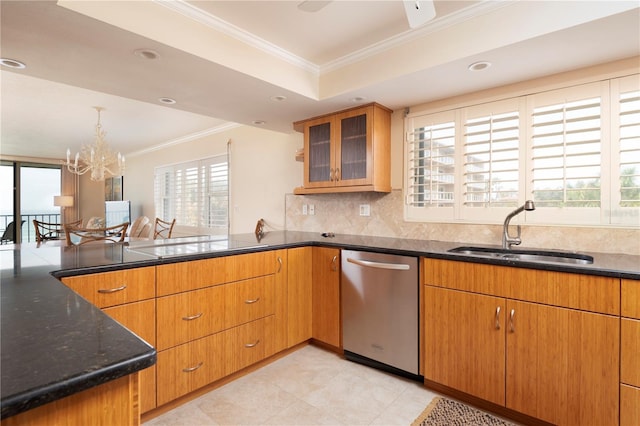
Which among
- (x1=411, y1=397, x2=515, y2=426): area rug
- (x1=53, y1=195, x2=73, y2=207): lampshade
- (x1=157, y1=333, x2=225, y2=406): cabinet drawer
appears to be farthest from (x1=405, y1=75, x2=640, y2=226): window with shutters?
(x1=53, y1=195, x2=73, y2=207): lampshade

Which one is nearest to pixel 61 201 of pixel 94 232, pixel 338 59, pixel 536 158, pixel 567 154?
pixel 94 232

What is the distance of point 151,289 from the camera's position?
1.79 metres

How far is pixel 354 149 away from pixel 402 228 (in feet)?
2.66

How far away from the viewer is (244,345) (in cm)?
226

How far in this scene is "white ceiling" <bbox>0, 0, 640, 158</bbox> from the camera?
1629 mm

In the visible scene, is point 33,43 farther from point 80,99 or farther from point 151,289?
point 80,99

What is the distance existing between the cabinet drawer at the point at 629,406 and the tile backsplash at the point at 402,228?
0.83 m

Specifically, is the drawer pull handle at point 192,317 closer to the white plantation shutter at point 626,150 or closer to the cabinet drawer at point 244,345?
the cabinet drawer at point 244,345

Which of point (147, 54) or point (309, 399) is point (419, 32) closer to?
point (147, 54)

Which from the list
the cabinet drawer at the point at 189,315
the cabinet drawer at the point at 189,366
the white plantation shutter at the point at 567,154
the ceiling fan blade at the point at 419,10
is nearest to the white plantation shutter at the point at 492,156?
the white plantation shutter at the point at 567,154

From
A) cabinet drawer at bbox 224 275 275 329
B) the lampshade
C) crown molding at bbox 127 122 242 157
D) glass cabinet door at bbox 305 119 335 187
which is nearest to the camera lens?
cabinet drawer at bbox 224 275 275 329

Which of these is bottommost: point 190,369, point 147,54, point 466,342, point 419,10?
point 190,369

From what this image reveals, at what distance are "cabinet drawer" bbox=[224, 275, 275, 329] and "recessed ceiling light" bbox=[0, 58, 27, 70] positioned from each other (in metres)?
1.85

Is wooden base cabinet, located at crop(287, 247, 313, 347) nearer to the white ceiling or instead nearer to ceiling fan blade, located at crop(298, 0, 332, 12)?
the white ceiling
